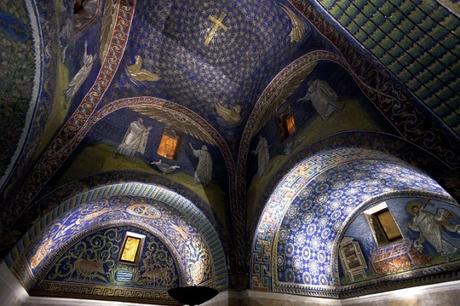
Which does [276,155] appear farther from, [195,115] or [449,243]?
[449,243]

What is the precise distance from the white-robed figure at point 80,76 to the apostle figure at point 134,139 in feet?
5.56

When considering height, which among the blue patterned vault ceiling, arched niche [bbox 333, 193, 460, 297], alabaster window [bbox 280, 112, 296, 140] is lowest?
arched niche [bbox 333, 193, 460, 297]

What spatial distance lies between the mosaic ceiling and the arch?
0.05 metres

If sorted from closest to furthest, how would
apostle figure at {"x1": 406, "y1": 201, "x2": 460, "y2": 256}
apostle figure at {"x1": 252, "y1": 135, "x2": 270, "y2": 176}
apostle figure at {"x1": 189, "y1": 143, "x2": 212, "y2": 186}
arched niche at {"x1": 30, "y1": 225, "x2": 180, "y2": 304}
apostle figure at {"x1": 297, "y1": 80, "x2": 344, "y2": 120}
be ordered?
apostle figure at {"x1": 297, "y1": 80, "x2": 344, "y2": 120}, apostle figure at {"x1": 406, "y1": 201, "x2": 460, "y2": 256}, apostle figure at {"x1": 252, "y1": 135, "x2": 270, "y2": 176}, arched niche at {"x1": 30, "y1": 225, "x2": 180, "y2": 304}, apostle figure at {"x1": 189, "y1": 143, "x2": 212, "y2": 186}

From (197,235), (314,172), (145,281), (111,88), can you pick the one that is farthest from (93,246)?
(314,172)

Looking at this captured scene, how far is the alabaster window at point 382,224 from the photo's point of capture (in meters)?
7.68

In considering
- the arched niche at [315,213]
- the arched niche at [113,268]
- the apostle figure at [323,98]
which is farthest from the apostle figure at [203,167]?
the apostle figure at [323,98]

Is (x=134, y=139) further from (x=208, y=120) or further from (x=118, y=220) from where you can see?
(x=118, y=220)

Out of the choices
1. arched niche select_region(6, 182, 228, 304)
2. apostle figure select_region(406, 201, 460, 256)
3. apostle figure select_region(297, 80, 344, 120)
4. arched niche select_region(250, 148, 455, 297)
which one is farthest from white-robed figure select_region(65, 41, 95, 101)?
apostle figure select_region(406, 201, 460, 256)

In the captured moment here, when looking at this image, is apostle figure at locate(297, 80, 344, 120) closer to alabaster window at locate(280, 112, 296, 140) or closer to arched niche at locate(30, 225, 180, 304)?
alabaster window at locate(280, 112, 296, 140)

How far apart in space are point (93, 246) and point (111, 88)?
479 centimetres

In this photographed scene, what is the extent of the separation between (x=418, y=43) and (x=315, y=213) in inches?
198

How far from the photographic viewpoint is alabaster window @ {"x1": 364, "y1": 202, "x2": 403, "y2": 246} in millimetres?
7684

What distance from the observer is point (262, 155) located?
8.42m
